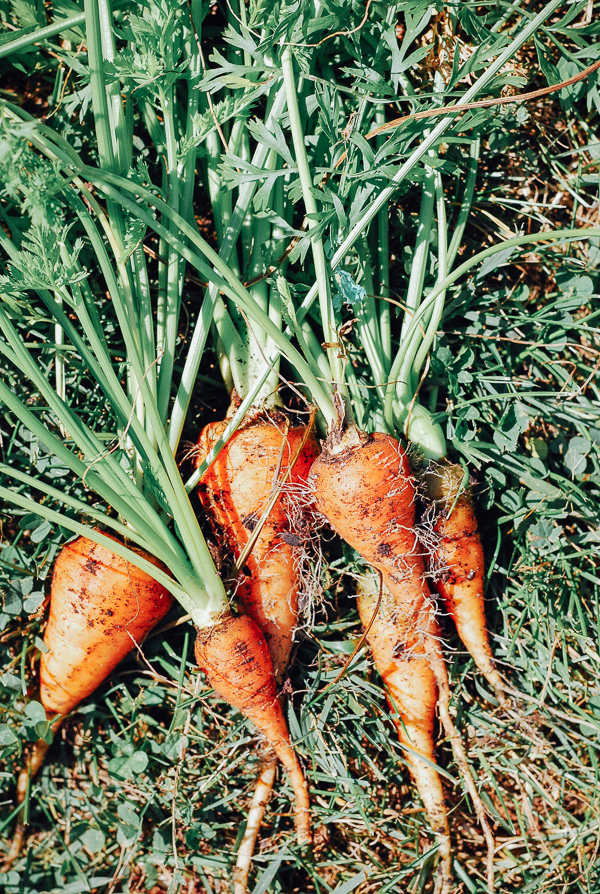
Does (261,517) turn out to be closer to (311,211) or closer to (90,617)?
(90,617)

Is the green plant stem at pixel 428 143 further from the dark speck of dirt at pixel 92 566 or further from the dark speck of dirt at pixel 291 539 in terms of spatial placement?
the dark speck of dirt at pixel 92 566

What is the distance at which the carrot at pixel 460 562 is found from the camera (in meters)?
1.96

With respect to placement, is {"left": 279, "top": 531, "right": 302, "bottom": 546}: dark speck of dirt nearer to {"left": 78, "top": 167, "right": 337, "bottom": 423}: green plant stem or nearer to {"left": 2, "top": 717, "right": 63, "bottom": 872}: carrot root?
{"left": 78, "top": 167, "right": 337, "bottom": 423}: green plant stem

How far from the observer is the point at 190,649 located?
7.24 ft

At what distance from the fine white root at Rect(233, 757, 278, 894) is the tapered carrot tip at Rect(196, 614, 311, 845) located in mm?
74

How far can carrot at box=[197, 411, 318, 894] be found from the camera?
1.90m

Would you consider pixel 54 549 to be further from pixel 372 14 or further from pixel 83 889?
pixel 372 14

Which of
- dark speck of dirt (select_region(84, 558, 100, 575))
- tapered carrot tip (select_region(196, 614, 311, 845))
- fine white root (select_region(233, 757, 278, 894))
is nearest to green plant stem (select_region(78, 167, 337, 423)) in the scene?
tapered carrot tip (select_region(196, 614, 311, 845))

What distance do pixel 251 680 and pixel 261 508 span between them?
0.53 metres

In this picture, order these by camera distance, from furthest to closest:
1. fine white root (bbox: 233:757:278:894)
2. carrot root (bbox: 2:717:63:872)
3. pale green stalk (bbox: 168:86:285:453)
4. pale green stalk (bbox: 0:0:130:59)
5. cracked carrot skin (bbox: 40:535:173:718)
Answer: carrot root (bbox: 2:717:63:872), fine white root (bbox: 233:757:278:894), cracked carrot skin (bbox: 40:535:173:718), pale green stalk (bbox: 168:86:285:453), pale green stalk (bbox: 0:0:130:59)

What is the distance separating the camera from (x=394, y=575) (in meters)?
1.95

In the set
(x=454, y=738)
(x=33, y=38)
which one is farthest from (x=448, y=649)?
(x=33, y=38)

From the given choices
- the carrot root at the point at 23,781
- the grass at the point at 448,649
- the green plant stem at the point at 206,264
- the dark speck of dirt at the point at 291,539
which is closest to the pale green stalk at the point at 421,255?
the grass at the point at 448,649

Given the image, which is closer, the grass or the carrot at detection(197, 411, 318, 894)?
the carrot at detection(197, 411, 318, 894)
